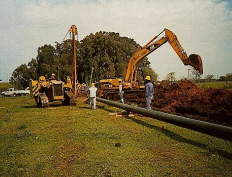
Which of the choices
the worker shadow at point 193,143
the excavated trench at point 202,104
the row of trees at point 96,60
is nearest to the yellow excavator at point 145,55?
the excavated trench at point 202,104

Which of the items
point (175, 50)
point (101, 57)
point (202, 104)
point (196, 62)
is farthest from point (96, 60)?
point (202, 104)

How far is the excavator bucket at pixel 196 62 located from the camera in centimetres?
1480

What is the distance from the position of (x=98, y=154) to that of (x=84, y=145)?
86 cm

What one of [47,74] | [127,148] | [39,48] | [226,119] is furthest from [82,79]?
[127,148]

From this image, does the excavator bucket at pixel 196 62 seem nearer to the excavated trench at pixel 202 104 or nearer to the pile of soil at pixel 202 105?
the excavated trench at pixel 202 104

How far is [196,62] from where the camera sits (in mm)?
15180

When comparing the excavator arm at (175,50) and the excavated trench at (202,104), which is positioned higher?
the excavator arm at (175,50)

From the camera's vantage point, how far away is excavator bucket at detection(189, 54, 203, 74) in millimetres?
14805

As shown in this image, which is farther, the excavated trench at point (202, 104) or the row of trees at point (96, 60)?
the row of trees at point (96, 60)

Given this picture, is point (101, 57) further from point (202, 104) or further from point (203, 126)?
point (203, 126)

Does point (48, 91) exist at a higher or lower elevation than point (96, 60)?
lower

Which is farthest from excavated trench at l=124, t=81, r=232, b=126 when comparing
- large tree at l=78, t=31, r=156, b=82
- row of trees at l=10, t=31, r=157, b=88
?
large tree at l=78, t=31, r=156, b=82

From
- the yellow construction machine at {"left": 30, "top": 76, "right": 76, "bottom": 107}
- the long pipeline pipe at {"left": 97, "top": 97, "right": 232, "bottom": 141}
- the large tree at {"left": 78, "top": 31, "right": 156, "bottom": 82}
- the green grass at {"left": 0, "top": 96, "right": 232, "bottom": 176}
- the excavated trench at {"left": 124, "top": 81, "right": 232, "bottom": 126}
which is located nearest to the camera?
the green grass at {"left": 0, "top": 96, "right": 232, "bottom": 176}

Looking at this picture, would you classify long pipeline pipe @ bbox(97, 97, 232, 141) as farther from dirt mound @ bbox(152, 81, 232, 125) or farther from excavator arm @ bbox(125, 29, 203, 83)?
excavator arm @ bbox(125, 29, 203, 83)
